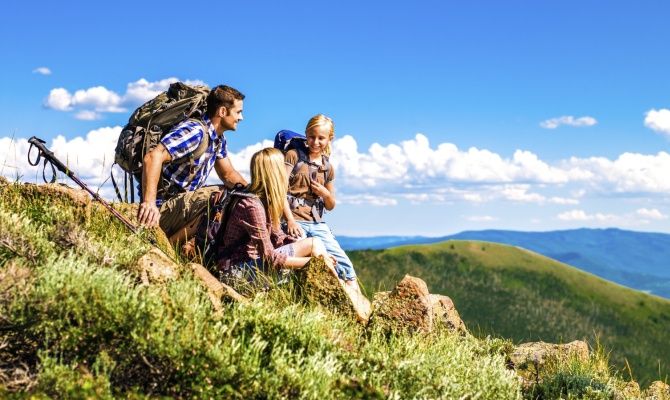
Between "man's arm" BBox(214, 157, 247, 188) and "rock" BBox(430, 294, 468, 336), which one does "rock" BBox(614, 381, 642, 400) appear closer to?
"rock" BBox(430, 294, 468, 336)

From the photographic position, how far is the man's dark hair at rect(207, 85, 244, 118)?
31.3 ft

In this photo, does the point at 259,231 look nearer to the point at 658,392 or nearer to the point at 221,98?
the point at 221,98

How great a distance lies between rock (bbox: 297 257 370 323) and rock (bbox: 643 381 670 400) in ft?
16.6

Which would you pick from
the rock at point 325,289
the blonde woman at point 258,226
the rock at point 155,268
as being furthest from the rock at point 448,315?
the rock at point 155,268

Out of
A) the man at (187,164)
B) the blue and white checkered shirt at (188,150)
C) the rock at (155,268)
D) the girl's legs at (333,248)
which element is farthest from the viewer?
the girl's legs at (333,248)

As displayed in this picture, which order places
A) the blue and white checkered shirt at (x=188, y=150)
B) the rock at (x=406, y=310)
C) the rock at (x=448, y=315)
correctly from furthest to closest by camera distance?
1. the rock at (x=448, y=315)
2. the blue and white checkered shirt at (x=188, y=150)
3. the rock at (x=406, y=310)

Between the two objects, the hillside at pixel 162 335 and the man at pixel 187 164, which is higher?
the man at pixel 187 164

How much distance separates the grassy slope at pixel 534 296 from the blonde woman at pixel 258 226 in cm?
13465

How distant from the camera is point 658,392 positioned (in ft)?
35.9

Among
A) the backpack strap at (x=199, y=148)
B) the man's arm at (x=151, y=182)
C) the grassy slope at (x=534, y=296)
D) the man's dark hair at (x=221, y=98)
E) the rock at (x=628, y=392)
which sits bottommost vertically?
the grassy slope at (x=534, y=296)

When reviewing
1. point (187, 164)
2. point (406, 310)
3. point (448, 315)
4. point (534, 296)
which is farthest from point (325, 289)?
point (534, 296)

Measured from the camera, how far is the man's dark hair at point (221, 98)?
9555mm

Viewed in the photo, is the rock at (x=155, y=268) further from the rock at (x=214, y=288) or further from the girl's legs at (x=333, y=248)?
the girl's legs at (x=333, y=248)

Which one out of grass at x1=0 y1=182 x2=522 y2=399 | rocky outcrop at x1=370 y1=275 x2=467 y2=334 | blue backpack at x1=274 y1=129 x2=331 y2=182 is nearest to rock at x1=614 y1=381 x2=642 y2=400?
rocky outcrop at x1=370 y1=275 x2=467 y2=334
